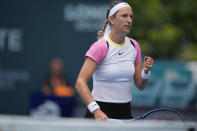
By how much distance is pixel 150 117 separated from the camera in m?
4.15

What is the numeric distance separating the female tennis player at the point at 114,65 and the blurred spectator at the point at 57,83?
17.2 ft

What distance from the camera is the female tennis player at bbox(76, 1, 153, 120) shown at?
4.22m

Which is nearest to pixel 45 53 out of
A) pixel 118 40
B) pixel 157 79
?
pixel 157 79

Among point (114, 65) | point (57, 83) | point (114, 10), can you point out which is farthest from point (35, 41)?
point (114, 65)

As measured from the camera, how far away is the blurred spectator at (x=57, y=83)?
380 inches

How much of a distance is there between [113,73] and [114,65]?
0.20 ft

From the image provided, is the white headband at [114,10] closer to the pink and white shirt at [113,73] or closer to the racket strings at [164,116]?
the pink and white shirt at [113,73]

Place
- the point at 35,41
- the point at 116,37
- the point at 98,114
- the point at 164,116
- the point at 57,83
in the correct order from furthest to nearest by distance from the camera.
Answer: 1. the point at 35,41
2. the point at 57,83
3. the point at 116,37
4. the point at 164,116
5. the point at 98,114

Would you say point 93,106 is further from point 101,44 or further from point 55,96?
point 55,96

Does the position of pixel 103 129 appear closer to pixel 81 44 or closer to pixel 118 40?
pixel 118 40

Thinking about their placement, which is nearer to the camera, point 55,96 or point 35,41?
point 55,96

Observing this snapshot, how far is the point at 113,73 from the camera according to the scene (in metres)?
4.25

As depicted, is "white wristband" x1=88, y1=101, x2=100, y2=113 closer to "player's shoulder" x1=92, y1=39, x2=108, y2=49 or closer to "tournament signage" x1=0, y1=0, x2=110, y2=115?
"player's shoulder" x1=92, y1=39, x2=108, y2=49

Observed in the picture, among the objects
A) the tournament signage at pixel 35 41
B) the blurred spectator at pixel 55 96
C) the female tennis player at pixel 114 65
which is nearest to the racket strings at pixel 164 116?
the female tennis player at pixel 114 65
